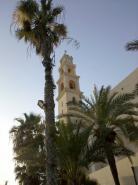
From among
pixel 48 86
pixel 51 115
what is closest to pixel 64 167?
pixel 51 115

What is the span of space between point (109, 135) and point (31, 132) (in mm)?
10298

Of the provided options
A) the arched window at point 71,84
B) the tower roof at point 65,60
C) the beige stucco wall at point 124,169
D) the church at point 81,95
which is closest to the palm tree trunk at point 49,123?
the church at point 81,95

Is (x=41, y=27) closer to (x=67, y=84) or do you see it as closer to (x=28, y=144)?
(x=28, y=144)

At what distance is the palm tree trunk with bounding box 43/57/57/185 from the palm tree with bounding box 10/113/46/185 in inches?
284

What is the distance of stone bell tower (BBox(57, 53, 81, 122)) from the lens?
44.9 meters

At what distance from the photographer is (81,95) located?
2205 centimetres

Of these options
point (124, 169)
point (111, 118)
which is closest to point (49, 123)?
point (111, 118)

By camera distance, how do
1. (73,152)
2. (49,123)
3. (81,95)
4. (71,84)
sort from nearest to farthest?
1. (49,123)
2. (73,152)
3. (81,95)
4. (71,84)

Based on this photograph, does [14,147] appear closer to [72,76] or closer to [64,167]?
[64,167]

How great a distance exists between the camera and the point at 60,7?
14.4 metres

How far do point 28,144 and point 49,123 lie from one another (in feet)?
42.0

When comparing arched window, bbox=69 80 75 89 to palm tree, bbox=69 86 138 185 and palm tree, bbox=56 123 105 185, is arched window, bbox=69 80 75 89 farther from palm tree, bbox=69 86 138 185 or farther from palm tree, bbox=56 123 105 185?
palm tree, bbox=56 123 105 185

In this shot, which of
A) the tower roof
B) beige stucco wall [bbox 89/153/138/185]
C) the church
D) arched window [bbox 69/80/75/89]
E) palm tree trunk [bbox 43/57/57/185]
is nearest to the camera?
palm tree trunk [bbox 43/57/57/185]

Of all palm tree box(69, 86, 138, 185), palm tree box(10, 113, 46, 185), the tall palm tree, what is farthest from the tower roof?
the tall palm tree
